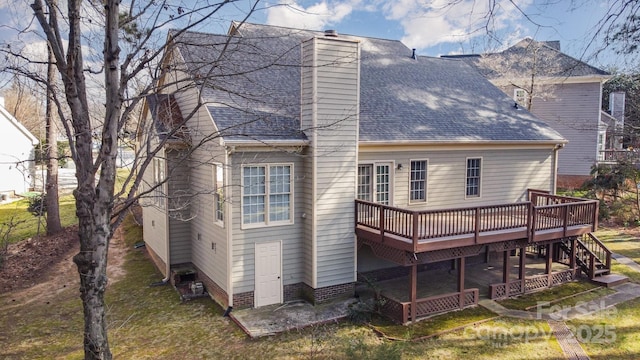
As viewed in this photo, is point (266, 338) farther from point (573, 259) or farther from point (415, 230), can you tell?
point (573, 259)

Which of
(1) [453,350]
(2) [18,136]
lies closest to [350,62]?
(1) [453,350]

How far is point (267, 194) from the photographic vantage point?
11.9m

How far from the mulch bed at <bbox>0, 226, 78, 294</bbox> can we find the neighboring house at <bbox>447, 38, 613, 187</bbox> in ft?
85.4

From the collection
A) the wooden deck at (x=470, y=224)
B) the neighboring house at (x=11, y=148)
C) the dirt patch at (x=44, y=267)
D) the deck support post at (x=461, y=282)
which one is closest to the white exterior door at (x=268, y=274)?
the wooden deck at (x=470, y=224)

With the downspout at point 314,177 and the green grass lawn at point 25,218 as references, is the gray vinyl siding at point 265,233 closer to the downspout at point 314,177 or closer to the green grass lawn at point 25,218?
the downspout at point 314,177

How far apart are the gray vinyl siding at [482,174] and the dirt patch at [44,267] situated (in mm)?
10024

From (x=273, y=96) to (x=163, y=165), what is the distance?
Answer: 444 cm

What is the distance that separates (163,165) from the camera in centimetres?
1468

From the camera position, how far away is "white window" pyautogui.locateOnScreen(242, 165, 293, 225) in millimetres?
11734

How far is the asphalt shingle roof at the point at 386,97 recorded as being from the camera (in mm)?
12461

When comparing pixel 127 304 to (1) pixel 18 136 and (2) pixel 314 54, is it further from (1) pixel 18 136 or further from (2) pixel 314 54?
(1) pixel 18 136

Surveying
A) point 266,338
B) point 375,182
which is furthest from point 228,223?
point 375,182

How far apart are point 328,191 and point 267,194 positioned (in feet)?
5.52

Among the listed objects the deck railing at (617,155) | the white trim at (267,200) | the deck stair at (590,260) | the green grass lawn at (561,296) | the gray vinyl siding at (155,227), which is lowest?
the green grass lawn at (561,296)
